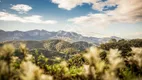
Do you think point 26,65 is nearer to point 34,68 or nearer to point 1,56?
point 34,68

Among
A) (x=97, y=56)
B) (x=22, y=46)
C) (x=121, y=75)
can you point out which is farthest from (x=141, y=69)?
(x=22, y=46)

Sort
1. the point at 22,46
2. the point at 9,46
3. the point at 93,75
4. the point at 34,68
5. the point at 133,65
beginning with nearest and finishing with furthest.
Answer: the point at 34,68 < the point at 9,46 < the point at 93,75 < the point at 22,46 < the point at 133,65

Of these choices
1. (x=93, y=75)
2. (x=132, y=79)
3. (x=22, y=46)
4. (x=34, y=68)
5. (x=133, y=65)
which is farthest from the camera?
(x=133, y=65)

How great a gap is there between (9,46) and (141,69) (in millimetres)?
5735

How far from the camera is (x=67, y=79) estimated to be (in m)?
8.81

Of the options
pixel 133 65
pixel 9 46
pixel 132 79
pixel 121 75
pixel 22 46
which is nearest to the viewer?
pixel 9 46

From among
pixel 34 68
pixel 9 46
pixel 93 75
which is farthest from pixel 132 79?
pixel 9 46

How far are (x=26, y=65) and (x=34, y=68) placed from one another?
29 cm

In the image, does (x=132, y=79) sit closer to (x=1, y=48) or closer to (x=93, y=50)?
(x=93, y=50)

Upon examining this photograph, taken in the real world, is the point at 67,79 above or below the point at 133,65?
below

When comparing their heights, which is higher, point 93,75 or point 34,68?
point 34,68

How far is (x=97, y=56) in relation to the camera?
705 centimetres

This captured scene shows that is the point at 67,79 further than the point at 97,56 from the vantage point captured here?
Yes

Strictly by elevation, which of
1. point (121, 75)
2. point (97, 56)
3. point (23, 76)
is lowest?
point (121, 75)
